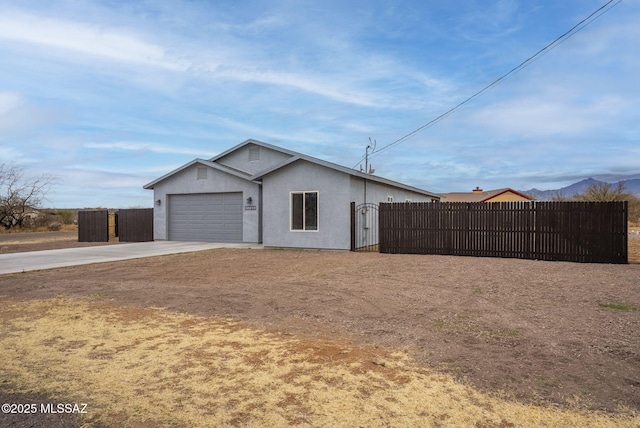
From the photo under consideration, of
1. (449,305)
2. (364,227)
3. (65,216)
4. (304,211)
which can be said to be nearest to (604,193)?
(364,227)

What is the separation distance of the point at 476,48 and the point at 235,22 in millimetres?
8961

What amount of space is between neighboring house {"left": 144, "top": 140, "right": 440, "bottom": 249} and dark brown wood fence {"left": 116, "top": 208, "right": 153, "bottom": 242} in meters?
0.59

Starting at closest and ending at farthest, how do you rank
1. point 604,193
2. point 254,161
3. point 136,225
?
point 136,225 < point 254,161 < point 604,193

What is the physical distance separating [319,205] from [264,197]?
2.63 metres

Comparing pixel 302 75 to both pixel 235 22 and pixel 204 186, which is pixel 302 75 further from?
pixel 204 186

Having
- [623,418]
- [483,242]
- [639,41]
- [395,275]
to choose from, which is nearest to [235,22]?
[395,275]

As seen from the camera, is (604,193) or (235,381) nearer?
(235,381)

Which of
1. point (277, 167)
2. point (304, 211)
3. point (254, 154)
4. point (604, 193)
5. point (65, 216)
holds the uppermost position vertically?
point (254, 154)

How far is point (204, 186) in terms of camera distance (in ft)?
66.3

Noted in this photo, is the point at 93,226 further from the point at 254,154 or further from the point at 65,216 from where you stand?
the point at 65,216

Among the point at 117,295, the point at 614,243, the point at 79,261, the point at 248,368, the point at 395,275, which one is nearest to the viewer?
→ the point at 248,368

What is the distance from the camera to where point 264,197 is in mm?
17406

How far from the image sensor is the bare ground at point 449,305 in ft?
13.3

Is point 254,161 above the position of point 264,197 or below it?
above
